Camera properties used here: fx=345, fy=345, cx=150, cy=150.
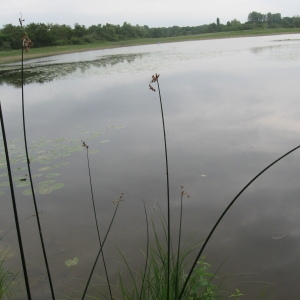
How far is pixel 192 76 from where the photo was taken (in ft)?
33.8

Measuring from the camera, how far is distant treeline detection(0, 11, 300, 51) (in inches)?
978

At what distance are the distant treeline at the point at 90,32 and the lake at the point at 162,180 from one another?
42.6 feet

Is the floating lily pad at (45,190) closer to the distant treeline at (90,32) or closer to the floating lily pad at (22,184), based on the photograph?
the floating lily pad at (22,184)

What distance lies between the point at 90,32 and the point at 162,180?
1950 inches

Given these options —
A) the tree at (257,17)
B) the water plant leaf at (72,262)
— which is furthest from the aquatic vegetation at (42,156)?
the tree at (257,17)

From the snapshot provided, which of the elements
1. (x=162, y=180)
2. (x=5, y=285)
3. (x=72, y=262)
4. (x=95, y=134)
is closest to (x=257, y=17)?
(x=95, y=134)

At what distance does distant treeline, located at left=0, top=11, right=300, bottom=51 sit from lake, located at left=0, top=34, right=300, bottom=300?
1298 centimetres

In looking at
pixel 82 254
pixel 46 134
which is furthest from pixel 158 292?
pixel 46 134

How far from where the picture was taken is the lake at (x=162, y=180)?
7.72ft

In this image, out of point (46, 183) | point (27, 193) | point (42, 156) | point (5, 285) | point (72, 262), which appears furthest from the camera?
point (42, 156)

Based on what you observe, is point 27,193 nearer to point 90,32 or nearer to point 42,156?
point 42,156

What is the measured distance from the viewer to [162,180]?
3602 millimetres

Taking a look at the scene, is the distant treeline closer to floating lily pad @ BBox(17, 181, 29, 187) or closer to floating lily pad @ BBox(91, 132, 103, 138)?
floating lily pad @ BBox(91, 132, 103, 138)

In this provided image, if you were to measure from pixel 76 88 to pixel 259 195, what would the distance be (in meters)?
7.78
